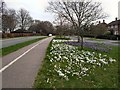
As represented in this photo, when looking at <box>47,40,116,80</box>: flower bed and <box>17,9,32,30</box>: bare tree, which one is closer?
<box>47,40,116,80</box>: flower bed

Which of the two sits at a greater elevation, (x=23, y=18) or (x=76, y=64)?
(x=23, y=18)

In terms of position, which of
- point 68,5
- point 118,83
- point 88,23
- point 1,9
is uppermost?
point 1,9

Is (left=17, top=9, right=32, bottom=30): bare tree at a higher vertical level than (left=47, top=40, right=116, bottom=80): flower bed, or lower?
higher

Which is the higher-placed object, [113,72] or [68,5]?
[68,5]

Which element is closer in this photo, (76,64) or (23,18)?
(76,64)

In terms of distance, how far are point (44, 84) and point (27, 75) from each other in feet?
4.55

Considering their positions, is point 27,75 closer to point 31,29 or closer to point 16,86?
point 16,86

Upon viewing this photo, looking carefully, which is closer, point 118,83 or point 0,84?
point 0,84

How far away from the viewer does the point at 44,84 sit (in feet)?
20.5

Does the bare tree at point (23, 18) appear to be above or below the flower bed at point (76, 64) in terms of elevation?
above

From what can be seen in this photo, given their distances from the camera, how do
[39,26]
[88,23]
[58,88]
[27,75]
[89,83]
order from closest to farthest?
[58,88], [89,83], [27,75], [88,23], [39,26]

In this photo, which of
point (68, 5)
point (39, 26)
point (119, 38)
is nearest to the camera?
point (68, 5)

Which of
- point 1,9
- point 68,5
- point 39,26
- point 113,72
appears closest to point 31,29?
point 39,26

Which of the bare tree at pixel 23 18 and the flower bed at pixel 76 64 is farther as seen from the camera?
the bare tree at pixel 23 18
